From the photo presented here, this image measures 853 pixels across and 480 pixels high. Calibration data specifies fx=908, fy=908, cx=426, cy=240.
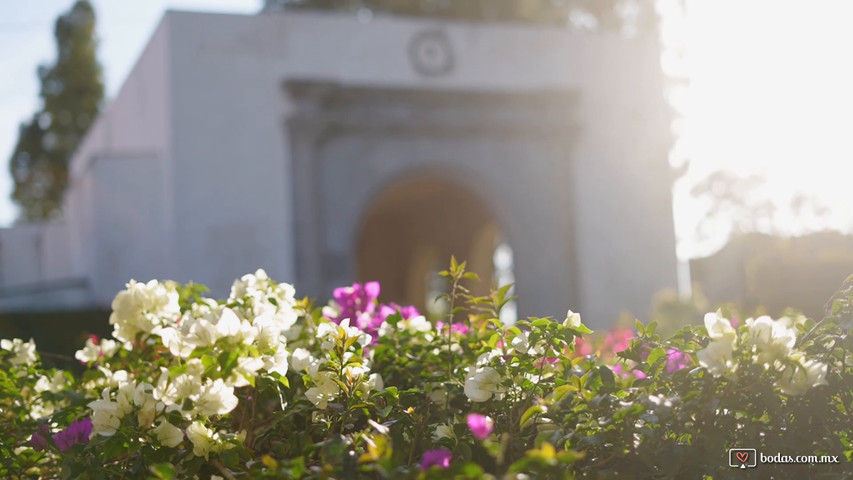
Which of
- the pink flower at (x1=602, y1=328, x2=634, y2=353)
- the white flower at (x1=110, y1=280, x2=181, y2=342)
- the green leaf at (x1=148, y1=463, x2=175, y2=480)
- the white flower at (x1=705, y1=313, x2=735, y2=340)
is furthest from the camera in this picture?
the pink flower at (x1=602, y1=328, x2=634, y2=353)

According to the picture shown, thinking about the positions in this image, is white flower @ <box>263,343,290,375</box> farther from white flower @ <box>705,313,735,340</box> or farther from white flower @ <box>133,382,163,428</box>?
white flower @ <box>705,313,735,340</box>

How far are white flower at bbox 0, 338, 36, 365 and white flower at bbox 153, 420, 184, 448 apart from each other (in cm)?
80

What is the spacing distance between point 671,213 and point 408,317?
1133 cm

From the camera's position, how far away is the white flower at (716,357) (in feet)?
4.91

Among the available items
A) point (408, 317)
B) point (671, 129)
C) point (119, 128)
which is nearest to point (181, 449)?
point (408, 317)

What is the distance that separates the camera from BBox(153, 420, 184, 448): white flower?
1.57 m

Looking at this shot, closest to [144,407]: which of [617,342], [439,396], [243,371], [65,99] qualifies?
[243,371]

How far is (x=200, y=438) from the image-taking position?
1.57 meters

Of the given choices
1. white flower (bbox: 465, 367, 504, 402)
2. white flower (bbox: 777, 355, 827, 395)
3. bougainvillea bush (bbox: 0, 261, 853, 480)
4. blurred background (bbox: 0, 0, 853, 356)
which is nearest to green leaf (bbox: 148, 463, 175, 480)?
bougainvillea bush (bbox: 0, 261, 853, 480)

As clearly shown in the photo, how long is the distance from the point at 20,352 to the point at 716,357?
165 cm

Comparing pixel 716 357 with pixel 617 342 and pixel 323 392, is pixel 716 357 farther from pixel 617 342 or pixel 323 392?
pixel 617 342

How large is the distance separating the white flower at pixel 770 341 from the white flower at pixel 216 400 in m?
0.88

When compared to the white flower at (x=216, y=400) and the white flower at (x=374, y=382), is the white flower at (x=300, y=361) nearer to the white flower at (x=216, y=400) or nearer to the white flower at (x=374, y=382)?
the white flower at (x=374, y=382)

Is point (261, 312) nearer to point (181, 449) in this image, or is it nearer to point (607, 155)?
point (181, 449)
